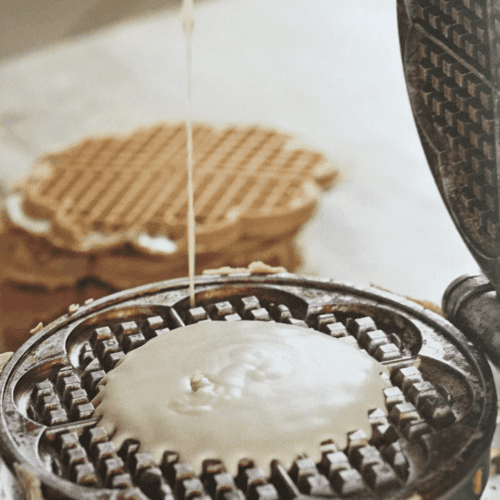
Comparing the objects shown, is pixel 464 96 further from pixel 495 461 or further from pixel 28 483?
pixel 28 483

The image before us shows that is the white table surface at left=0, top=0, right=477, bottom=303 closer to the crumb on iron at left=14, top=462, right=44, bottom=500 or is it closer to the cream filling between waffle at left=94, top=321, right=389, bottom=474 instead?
the cream filling between waffle at left=94, top=321, right=389, bottom=474

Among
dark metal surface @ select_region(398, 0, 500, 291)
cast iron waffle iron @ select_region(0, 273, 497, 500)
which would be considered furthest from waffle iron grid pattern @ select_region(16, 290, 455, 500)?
dark metal surface @ select_region(398, 0, 500, 291)

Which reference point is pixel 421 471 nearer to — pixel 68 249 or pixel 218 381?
pixel 218 381

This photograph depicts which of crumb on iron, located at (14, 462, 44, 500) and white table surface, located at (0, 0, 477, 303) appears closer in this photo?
crumb on iron, located at (14, 462, 44, 500)

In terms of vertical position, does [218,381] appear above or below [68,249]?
above

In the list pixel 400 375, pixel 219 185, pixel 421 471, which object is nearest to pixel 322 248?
pixel 219 185

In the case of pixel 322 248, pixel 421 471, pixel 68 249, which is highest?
pixel 421 471
